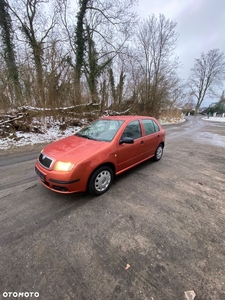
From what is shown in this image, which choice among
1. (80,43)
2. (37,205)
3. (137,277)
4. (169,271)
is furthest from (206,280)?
(80,43)

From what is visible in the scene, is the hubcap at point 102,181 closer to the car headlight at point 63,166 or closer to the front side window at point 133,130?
the car headlight at point 63,166

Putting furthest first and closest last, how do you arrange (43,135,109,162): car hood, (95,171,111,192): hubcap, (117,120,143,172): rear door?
1. (117,120,143,172): rear door
2. (95,171,111,192): hubcap
3. (43,135,109,162): car hood

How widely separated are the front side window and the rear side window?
0.32 meters

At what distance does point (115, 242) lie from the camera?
1.86 m

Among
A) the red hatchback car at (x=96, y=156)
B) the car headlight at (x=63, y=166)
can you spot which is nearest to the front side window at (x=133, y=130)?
the red hatchback car at (x=96, y=156)

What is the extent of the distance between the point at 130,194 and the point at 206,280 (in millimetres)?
1607

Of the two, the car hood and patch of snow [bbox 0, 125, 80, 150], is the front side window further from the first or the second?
patch of snow [bbox 0, 125, 80, 150]

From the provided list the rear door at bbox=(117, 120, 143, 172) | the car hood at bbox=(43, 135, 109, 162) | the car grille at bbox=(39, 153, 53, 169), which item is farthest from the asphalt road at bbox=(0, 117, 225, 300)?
the car hood at bbox=(43, 135, 109, 162)

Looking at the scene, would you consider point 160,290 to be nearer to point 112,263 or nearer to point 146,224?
point 112,263

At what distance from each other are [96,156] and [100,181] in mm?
563

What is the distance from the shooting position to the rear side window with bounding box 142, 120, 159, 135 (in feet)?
12.8

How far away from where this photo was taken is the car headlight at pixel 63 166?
2.34 m

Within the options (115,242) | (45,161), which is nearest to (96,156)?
(45,161)

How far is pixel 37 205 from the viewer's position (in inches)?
97.9
